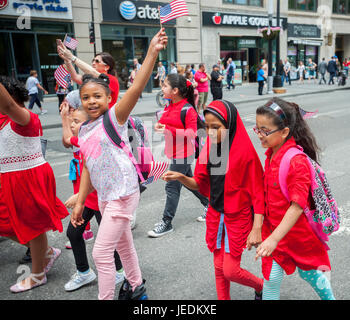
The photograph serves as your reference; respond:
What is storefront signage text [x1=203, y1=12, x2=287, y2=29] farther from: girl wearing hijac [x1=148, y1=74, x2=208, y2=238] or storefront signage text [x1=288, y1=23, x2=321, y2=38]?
girl wearing hijac [x1=148, y1=74, x2=208, y2=238]

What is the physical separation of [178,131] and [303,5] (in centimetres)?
3172

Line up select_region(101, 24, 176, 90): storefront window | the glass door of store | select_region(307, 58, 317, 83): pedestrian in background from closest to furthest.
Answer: the glass door of store → select_region(101, 24, 176, 90): storefront window → select_region(307, 58, 317, 83): pedestrian in background

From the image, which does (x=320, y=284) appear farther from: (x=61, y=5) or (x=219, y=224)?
(x=61, y=5)

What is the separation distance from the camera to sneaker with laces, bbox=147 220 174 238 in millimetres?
3922

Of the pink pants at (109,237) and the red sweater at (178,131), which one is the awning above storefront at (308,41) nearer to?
the red sweater at (178,131)

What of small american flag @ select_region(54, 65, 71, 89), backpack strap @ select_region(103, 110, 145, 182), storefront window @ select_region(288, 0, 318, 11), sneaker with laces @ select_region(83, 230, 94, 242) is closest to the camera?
backpack strap @ select_region(103, 110, 145, 182)

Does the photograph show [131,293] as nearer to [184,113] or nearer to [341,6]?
[184,113]

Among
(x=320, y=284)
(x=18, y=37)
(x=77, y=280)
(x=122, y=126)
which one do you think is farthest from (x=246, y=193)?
(x=18, y=37)

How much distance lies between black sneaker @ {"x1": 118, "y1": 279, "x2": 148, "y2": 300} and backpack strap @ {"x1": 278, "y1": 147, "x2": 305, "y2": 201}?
4.54 ft

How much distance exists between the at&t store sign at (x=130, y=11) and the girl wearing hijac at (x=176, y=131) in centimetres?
1727

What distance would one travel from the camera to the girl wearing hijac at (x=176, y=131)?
148 inches

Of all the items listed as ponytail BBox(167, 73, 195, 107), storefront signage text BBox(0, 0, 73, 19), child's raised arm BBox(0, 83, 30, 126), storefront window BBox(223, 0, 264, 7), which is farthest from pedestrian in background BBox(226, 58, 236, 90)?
child's raised arm BBox(0, 83, 30, 126)

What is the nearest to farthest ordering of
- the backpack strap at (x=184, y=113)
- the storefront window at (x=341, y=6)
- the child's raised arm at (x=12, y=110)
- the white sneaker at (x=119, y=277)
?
the child's raised arm at (x=12, y=110) → the white sneaker at (x=119, y=277) → the backpack strap at (x=184, y=113) → the storefront window at (x=341, y=6)

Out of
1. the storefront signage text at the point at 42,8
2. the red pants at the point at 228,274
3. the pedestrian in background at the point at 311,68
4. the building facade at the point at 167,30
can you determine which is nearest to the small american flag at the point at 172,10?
the red pants at the point at 228,274
